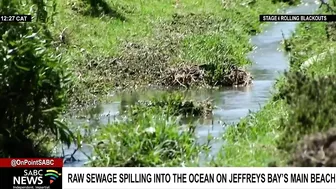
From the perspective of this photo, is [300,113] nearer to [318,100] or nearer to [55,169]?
[318,100]

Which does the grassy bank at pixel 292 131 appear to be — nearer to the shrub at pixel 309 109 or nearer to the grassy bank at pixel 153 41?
the shrub at pixel 309 109

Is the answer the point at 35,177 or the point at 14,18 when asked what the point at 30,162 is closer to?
the point at 35,177

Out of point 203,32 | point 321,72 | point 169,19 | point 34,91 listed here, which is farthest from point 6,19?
point 169,19

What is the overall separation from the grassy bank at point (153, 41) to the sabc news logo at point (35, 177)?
2858 mm

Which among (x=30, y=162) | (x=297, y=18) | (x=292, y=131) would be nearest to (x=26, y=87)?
(x=30, y=162)

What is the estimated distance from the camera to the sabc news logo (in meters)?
6.82

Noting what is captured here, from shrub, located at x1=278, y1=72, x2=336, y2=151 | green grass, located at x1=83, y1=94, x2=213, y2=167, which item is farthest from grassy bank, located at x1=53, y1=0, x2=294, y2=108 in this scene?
shrub, located at x1=278, y1=72, x2=336, y2=151

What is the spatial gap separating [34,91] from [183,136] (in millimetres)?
1484

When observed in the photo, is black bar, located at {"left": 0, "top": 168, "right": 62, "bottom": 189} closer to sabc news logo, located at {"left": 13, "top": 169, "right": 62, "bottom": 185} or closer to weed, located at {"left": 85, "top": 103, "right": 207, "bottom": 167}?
sabc news logo, located at {"left": 13, "top": 169, "right": 62, "bottom": 185}

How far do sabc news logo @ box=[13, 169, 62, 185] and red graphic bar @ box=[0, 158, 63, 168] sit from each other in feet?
0.31

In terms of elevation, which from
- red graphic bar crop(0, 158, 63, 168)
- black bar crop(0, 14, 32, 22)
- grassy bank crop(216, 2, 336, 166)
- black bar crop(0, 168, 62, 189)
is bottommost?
black bar crop(0, 168, 62, 189)

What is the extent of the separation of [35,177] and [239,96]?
4.58 metres

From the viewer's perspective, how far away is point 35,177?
6.86m

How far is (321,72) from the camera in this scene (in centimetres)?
963
